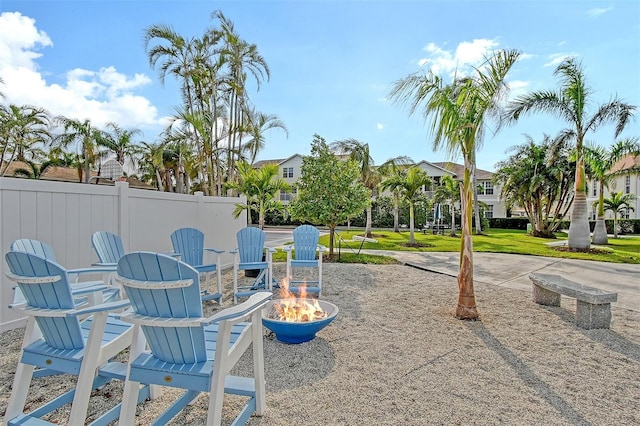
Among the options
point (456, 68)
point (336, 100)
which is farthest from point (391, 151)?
point (456, 68)

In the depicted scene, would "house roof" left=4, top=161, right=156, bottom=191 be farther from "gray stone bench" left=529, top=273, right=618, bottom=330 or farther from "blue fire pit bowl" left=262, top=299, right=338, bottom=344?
"gray stone bench" left=529, top=273, right=618, bottom=330

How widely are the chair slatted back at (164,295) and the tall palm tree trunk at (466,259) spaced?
354 cm

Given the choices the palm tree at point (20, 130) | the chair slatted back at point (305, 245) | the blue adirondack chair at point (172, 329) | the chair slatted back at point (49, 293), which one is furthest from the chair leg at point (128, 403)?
the palm tree at point (20, 130)

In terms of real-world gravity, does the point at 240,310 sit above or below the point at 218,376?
above

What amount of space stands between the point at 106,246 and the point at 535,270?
28.5 feet

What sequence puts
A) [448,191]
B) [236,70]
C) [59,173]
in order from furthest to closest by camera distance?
[59,173]
[448,191]
[236,70]

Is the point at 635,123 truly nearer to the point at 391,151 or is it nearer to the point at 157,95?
the point at 391,151

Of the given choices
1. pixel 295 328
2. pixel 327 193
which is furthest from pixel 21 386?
pixel 327 193

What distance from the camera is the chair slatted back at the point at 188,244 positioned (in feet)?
17.7

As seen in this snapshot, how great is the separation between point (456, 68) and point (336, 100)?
202 inches

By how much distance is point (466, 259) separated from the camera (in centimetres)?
439

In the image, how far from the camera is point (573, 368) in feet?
10.2

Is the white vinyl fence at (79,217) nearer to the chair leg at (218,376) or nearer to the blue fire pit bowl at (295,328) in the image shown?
the blue fire pit bowl at (295,328)

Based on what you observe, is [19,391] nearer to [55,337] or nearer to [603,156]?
[55,337]
